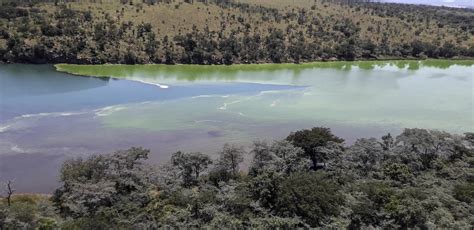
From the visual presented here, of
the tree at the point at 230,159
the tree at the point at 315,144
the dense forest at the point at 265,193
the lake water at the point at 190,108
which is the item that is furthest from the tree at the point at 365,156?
the lake water at the point at 190,108

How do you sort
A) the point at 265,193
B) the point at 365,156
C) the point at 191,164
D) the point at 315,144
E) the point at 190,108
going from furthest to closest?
the point at 190,108 < the point at 315,144 < the point at 365,156 < the point at 191,164 < the point at 265,193

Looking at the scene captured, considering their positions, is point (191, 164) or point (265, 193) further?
point (191, 164)

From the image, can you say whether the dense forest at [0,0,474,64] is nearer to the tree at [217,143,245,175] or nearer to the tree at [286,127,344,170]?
the tree at [286,127,344,170]

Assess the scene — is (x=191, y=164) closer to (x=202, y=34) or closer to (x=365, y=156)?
(x=365, y=156)

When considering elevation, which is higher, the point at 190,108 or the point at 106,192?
the point at 190,108

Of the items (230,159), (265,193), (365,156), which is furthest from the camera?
(365,156)

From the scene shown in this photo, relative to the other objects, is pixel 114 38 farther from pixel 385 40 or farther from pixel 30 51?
pixel 385 40

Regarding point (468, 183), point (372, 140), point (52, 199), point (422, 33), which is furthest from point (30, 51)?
point (422, 33)

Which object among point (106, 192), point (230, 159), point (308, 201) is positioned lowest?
point (106, 192)

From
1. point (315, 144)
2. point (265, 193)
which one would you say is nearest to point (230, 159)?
point (265, 193)
